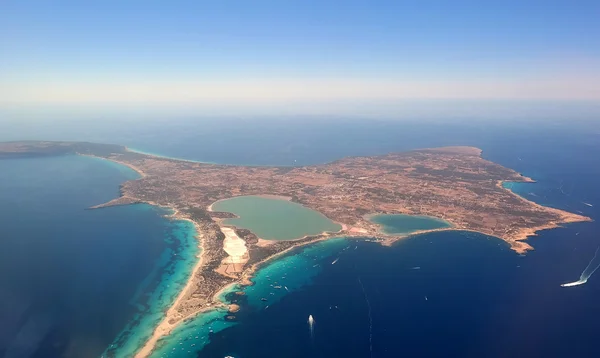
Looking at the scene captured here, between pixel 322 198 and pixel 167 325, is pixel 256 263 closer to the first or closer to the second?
pixel 167 325

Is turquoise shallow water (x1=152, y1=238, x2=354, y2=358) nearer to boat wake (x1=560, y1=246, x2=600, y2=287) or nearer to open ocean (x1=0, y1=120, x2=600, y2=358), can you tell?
open ocean (x1=0, y1=120, x2=600, y2=358)

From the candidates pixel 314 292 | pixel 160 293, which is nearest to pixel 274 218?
pixel 314 292

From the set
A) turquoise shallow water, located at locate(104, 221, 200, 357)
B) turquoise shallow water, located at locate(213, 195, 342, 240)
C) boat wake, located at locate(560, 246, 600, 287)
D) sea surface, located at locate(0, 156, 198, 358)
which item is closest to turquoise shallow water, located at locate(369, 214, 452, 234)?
turquoise shallow water, located at locate(213, 195, 342, 240)

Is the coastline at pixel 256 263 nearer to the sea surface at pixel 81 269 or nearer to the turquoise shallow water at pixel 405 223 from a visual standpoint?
the sea surface at pixel 81 269

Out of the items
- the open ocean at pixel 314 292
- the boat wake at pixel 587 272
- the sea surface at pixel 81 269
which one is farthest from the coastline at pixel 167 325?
the boat wake at pixel 587 272

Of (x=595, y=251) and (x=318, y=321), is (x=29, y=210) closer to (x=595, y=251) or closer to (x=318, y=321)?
(x=318, y=321)

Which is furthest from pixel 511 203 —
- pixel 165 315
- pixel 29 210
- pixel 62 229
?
pixel 29 210
